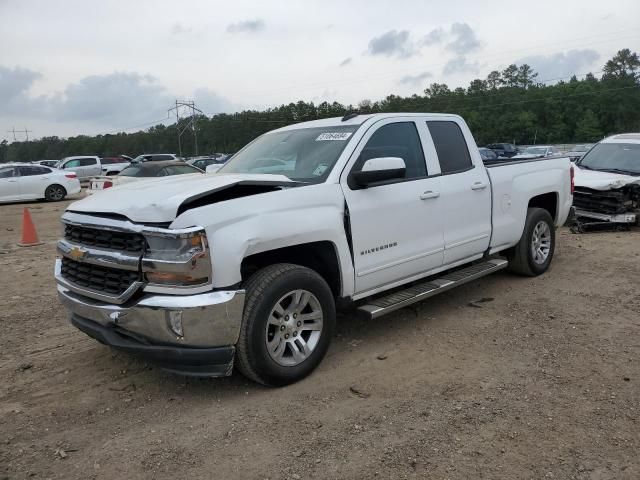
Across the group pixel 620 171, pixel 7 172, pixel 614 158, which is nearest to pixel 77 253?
pixel 620 171

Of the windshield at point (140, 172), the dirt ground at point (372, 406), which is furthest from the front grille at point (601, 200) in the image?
the windshield at point (140, 172)

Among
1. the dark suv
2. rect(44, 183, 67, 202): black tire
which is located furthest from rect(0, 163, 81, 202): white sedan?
the dark suv

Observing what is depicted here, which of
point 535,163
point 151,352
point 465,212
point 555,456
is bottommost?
point 555,456

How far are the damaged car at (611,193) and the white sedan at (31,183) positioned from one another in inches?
687

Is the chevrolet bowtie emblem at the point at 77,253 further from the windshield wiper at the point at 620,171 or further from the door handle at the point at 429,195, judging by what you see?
the windshield wiper at the point at 620,171

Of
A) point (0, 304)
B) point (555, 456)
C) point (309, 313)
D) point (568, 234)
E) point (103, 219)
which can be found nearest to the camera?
point (555, 456)

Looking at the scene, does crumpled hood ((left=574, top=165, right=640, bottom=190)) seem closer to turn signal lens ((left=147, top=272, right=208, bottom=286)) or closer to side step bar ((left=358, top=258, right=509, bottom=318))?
side step bar ((left=358, top=258, right=509, bottom=318))

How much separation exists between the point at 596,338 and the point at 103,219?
13.2 ft

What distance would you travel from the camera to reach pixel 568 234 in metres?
9.53

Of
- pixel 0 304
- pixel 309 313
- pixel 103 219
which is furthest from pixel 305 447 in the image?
pixel 0 304

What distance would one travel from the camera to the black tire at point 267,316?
345cm

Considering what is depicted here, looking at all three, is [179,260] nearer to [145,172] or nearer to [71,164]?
[145,172]

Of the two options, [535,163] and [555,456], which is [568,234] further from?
[555,456]

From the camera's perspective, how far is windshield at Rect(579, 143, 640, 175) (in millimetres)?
10061
